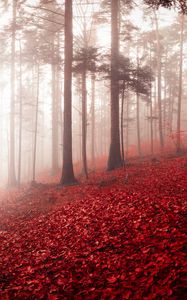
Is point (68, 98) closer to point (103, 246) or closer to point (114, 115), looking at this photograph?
point (114, 115)

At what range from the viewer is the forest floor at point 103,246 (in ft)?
14.6

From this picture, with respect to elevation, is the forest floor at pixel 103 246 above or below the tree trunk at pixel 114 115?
below

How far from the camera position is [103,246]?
599 cm

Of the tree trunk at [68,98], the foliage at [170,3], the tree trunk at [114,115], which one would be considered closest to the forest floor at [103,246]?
the tree trunk at [68,98]

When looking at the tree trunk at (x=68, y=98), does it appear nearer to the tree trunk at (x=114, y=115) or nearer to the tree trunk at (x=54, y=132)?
the tree trunk at (x=114, y=115)

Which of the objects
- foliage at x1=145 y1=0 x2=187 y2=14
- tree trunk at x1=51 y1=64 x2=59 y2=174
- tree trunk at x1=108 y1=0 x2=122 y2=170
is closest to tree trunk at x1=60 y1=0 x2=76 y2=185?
tree trunk at x1=108 y1=0 x2=122 y2=170

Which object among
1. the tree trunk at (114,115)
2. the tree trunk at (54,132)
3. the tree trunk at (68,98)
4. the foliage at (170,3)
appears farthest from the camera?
the tree trunk at (54,132)

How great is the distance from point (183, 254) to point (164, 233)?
1.03m

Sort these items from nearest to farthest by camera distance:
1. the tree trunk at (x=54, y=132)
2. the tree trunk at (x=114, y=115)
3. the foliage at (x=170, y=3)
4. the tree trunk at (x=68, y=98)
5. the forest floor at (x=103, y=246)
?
the forest floor at (x=103, y=246)
the foliage at (x=170, y=3)
the tree trunk at (x=68, y=98)
the tree trunk at (x=114, y=115)
the tree trunk at (x=54, y=132)

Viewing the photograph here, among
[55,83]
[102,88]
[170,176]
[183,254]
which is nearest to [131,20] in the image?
[55,83]

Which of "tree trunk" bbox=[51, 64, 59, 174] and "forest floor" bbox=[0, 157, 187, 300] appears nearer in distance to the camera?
"forest floor" bbox=[0, 157, 187, 300]

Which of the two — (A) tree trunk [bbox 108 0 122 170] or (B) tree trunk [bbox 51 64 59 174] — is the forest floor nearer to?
(A) tree trunk [bbox 108 0 122 170]

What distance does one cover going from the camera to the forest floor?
4.45 m

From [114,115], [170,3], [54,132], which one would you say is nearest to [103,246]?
[170,3]
